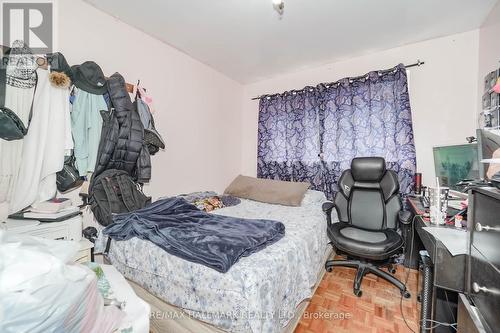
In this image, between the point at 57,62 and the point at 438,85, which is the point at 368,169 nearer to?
the point at 438,85

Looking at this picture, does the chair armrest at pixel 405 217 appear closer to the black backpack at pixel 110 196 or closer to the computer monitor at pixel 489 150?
the computer monitor at pixel 489 150

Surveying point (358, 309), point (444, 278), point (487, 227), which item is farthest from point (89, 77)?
point (358, 309)

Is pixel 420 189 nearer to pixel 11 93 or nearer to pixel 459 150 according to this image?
pixel 459 150

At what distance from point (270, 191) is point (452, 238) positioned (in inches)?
74.3

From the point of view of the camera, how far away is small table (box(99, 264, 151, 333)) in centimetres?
92

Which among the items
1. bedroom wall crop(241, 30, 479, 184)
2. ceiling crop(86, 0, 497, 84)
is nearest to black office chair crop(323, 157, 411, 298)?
bedroom wall crop(241, 30, 479, 184)

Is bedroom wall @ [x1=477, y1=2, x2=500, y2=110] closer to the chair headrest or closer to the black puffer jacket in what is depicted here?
the chair headrest

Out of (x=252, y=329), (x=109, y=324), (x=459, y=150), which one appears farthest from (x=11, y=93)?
(x=459, y=150)

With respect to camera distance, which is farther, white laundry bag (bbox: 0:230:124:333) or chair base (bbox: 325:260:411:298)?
chair base (bbox: 325:260:411:298)

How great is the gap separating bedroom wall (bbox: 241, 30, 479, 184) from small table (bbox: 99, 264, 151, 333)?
2.99 metres

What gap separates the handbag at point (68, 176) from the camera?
179 cm

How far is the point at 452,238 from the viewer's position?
1197mm

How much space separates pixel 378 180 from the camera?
230 cm

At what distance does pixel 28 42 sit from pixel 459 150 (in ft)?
11.8
